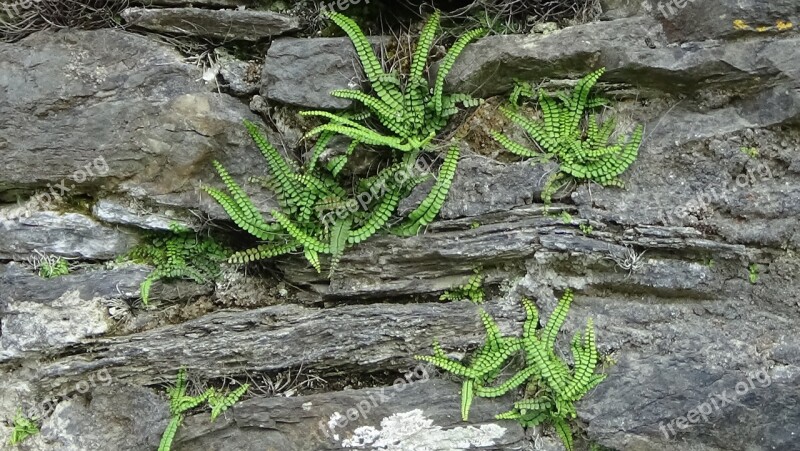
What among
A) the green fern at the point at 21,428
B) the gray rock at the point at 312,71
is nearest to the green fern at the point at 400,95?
the gray rock at the point at 312,71

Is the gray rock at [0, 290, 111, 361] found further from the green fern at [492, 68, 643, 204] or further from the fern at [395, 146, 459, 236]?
the green fern at [492, 68, 643, 204]

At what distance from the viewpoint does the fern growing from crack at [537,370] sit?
4.91 metres

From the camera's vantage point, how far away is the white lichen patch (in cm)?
507

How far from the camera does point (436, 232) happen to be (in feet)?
17.4

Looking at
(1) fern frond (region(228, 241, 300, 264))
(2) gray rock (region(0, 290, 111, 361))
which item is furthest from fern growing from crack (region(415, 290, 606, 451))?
(2) gray rock (region(0, 290, 111, 361))

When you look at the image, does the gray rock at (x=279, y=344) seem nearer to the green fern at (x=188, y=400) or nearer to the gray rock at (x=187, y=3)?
the green fern at (x=188, y=400)

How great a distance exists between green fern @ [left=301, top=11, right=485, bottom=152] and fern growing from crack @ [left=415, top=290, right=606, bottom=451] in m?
1.70

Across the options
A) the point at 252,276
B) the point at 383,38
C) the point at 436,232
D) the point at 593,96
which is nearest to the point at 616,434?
the point at 436,232

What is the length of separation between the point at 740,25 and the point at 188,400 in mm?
5637

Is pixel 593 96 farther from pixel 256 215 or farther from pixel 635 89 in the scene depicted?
pixel 256 215

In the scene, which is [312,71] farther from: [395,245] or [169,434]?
[169,434]

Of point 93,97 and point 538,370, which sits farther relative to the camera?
point 93,97

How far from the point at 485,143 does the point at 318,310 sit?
2.13m

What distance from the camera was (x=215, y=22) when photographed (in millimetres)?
5430
